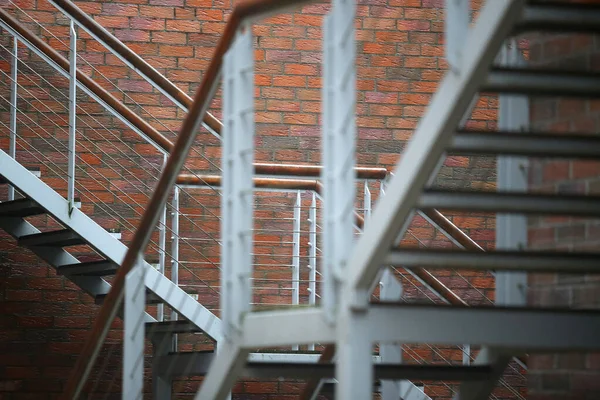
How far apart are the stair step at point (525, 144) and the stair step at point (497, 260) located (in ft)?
0.76

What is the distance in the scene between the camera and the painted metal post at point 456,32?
2047mm

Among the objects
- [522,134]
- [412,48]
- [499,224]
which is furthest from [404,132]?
[522,134]

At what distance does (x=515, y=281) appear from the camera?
113 inches

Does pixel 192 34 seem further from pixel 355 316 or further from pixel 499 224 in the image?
pixel 355 316

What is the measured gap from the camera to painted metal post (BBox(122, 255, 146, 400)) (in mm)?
3207

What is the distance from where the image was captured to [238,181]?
2.60m

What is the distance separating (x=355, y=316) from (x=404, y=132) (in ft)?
12.9

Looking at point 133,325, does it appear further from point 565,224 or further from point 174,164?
point 565,224

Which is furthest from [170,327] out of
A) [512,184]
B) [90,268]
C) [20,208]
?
[512,184]

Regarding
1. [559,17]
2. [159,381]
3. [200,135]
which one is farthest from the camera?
[200,135]

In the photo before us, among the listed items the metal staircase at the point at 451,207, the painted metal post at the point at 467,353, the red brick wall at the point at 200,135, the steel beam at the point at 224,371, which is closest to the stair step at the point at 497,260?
the metal staircase at the point at 451,207

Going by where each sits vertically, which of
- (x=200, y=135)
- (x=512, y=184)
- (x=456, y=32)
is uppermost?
(x=456, y=32)

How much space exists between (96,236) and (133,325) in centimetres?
176

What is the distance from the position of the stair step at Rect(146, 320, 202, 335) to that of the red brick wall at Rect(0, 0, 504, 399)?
0.52 m
